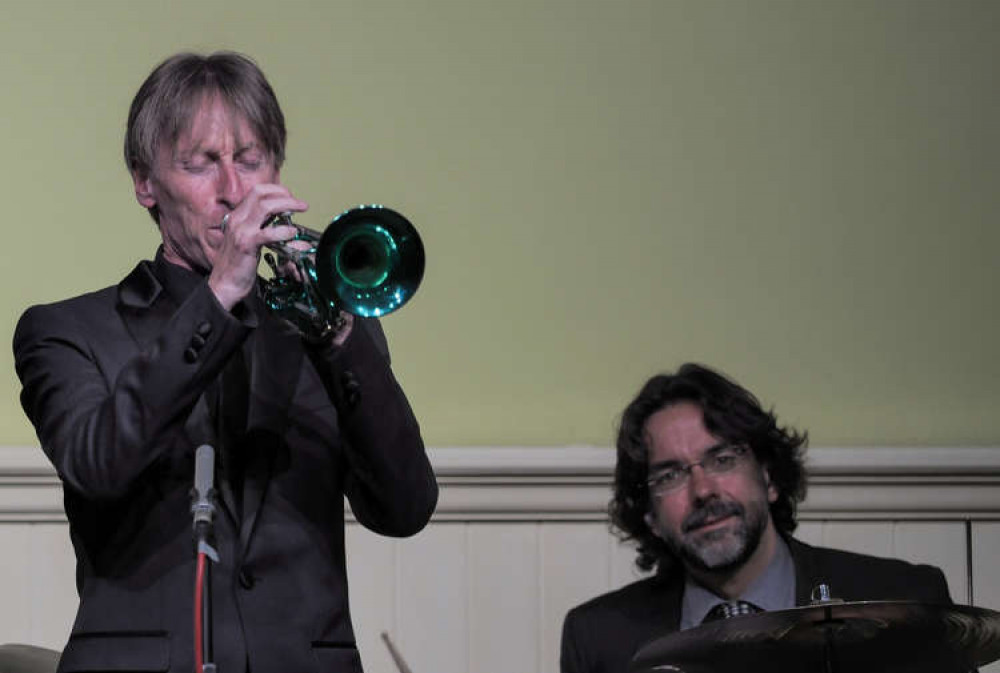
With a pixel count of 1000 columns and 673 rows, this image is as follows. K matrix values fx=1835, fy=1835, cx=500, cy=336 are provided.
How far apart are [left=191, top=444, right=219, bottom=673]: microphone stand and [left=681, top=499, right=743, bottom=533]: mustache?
1681mm

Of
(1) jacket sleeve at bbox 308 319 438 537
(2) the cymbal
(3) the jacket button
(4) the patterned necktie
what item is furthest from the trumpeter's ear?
(4) the patterned necktie

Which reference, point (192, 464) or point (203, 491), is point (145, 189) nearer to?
point (192, 464)

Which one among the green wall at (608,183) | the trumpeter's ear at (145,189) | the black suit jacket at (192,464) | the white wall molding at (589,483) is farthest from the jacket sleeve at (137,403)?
the green wall at (608,183)

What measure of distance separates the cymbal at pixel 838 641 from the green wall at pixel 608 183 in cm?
82

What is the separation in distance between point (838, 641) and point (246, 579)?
1.08 meters

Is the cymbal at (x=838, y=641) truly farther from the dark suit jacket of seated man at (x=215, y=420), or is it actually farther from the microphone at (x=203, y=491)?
the microphone at (x=203, y=491)

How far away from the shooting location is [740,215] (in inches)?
141

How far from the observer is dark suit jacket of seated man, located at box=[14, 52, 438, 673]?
1.89 m

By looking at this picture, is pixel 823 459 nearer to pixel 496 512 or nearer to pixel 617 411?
pixel 617 411

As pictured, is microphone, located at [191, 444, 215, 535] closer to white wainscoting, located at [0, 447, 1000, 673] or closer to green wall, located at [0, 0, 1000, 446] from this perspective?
white wainscoting, located at [0, 447, 1000, 673]

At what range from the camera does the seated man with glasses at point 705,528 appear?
331 cm

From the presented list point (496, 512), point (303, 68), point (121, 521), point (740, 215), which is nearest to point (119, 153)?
point (303, 68)

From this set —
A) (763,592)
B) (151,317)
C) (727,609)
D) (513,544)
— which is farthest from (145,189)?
(763,592)

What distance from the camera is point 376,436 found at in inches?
78.6
